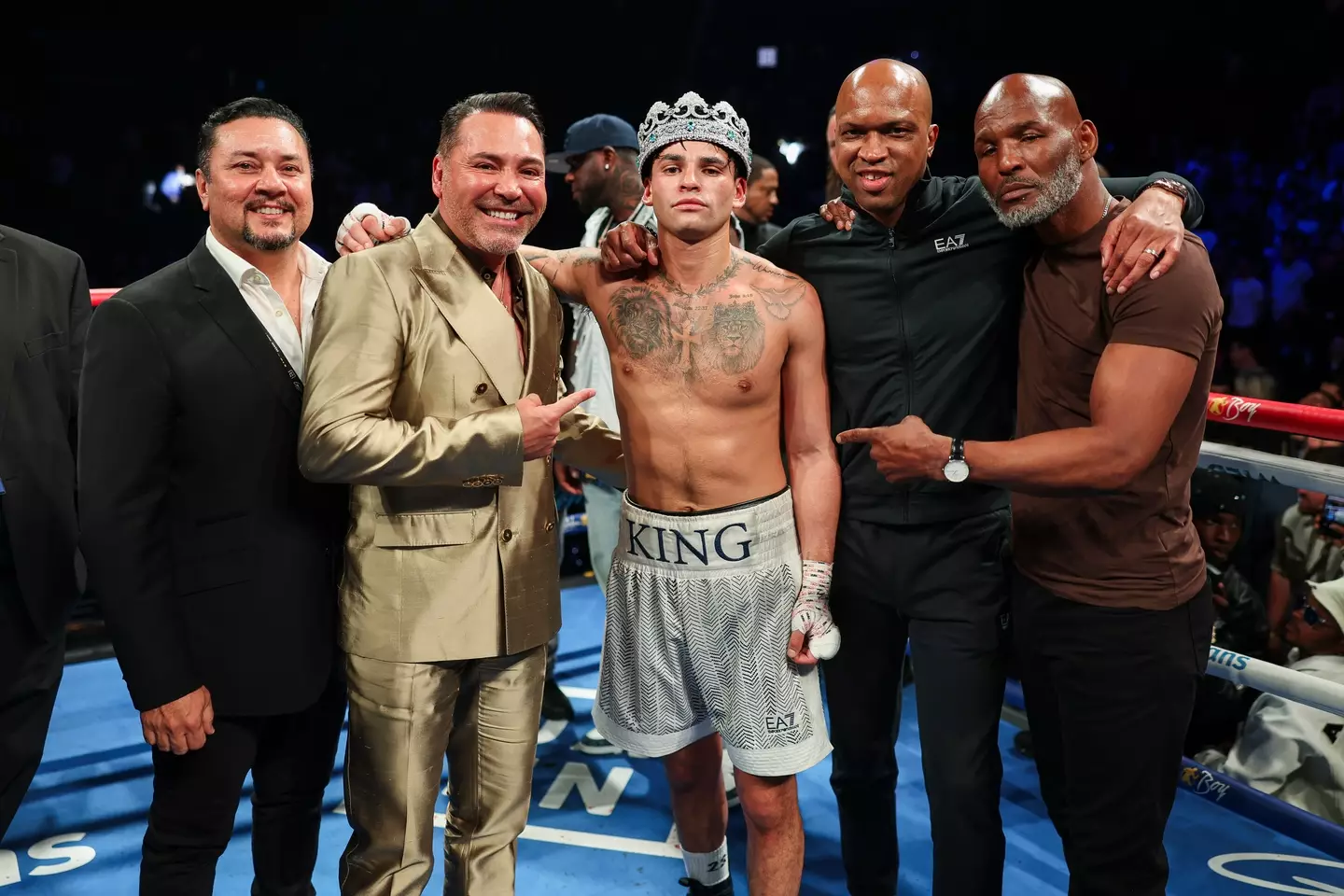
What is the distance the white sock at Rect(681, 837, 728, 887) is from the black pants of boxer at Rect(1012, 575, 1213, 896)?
891mm

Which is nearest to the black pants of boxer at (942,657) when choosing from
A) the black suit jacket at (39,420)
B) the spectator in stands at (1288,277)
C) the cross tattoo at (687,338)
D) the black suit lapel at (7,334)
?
the cross tattoo at (687,338)

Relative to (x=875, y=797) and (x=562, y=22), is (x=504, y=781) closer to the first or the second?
(x=875, y=797)

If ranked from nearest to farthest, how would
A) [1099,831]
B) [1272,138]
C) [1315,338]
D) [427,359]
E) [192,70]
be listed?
[427,359]
[1099,831]
[1315,338]
[192,70]
[1272,138]

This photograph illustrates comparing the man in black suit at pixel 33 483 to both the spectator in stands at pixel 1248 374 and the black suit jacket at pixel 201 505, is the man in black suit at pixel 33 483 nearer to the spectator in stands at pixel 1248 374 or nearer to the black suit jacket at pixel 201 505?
the black suit jacket at pixel 201 505

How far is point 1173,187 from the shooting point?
2.25 metres

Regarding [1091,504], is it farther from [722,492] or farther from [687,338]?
[687,338]

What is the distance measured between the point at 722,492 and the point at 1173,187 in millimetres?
1183

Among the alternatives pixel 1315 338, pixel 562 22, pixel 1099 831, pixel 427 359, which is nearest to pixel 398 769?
pixel 427 359

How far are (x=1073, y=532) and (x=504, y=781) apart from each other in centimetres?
131

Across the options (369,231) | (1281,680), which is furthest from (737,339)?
(1281,680)

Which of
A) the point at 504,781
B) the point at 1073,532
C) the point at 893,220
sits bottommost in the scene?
the point at 504,781

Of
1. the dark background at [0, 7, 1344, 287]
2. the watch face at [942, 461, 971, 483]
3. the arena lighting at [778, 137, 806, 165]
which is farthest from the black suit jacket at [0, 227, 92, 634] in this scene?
the arena lighting at [778, 137, 806, 165]

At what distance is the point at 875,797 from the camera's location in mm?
2549

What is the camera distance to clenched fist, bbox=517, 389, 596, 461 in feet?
6.42
